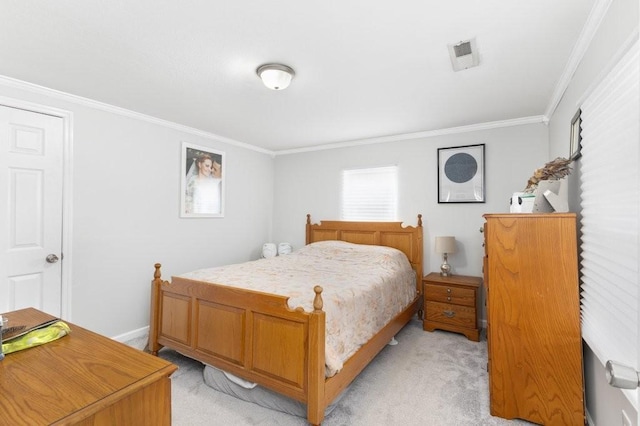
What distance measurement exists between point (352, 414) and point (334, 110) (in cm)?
262

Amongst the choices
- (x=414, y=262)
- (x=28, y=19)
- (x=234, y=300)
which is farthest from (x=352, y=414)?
(x=28, y=19)

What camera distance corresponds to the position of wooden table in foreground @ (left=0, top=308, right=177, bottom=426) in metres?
0.73

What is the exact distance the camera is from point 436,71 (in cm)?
230

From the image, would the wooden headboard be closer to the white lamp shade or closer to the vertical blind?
the white lamp shade

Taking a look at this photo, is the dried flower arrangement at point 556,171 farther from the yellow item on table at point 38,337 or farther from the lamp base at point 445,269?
the yellow item on table at point 38,337

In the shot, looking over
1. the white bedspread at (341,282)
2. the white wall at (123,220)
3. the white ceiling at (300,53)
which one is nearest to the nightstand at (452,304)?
the white bedspread at (341,282)

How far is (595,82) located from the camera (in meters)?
1.69

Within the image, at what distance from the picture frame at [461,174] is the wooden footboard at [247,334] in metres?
2.55

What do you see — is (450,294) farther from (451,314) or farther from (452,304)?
(451,314)

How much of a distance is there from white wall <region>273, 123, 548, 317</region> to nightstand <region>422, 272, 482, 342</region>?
45 cm

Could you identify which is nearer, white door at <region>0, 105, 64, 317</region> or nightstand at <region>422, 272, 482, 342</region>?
white door at <region>0, 105, 64, 317</region>

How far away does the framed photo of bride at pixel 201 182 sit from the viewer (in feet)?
12.3

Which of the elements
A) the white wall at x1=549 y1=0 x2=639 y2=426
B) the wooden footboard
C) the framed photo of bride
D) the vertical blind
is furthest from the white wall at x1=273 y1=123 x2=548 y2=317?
the wooden footboard

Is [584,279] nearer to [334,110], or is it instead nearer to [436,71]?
[436,71]
